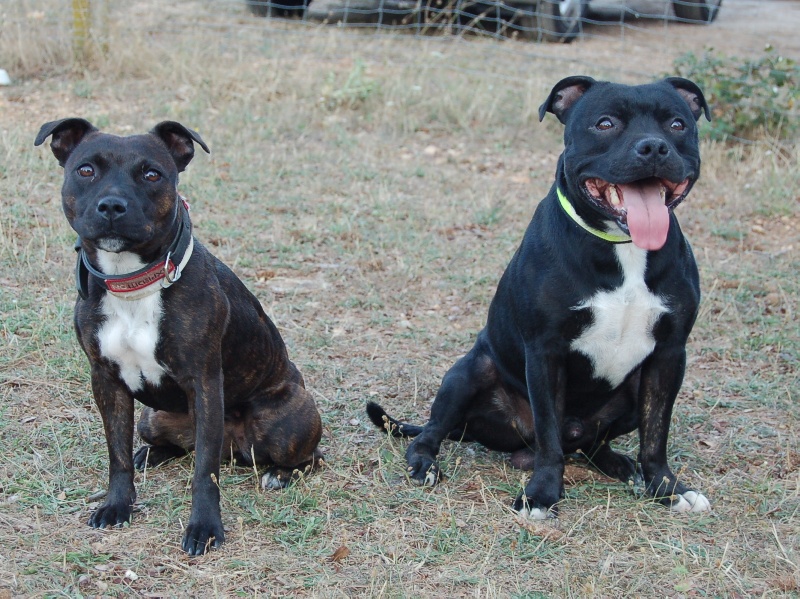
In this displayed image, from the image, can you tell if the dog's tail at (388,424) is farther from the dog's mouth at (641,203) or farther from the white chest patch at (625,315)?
the dog's mouth at (641,203)

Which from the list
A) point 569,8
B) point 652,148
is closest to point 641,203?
point 652,148

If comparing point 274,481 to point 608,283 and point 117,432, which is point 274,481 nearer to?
point 117,432

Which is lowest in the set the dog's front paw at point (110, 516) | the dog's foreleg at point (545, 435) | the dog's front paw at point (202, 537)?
the dog's front paw at point (110, 516)

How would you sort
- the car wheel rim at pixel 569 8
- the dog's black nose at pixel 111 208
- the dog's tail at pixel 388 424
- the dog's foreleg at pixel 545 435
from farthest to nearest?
the car wheel rim at pixel 569 8
the dog's tail at pixel 388 424
the dog's foreleg at pixel 545 435
the dog's black nose at pixel 111 208

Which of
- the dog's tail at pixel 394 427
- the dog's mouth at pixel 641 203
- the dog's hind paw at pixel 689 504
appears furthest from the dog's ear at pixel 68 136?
the dog's hind paw at pixel 689 504

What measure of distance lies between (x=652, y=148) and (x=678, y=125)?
324 mm

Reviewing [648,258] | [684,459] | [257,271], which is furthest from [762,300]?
[257,271]

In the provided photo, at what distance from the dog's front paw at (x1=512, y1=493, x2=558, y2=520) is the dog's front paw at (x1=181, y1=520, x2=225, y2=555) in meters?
1.13

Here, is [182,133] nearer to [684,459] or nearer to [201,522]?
[201,522]

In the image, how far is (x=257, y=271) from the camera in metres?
6.05

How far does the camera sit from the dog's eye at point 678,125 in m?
3.68

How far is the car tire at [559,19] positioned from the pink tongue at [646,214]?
297 inches

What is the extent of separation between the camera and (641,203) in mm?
3543

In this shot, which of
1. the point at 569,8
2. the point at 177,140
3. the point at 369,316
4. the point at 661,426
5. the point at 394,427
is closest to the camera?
the point at 177,140
